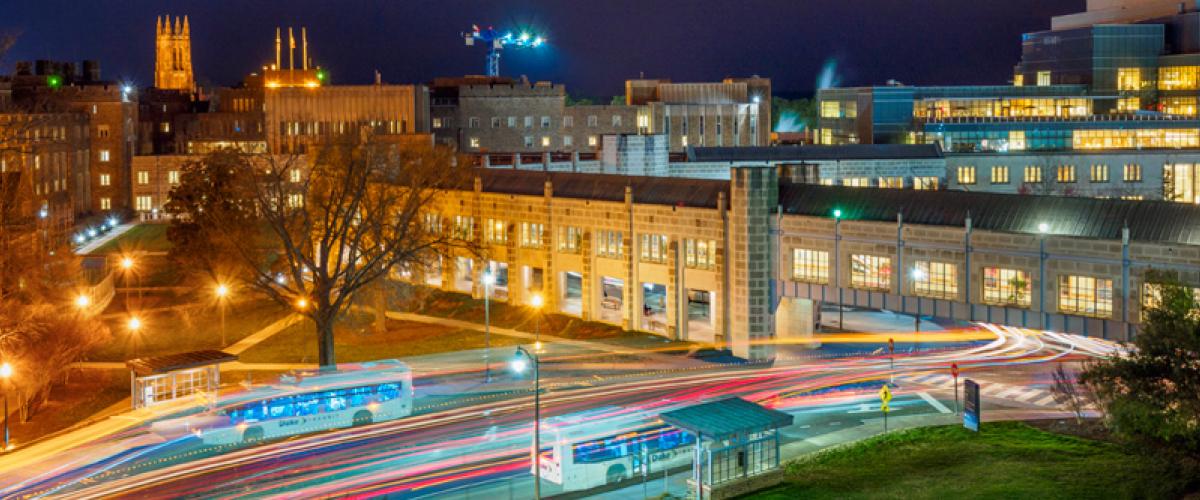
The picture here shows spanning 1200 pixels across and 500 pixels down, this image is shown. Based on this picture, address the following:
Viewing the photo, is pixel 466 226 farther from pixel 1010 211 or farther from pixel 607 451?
pixel 607 451

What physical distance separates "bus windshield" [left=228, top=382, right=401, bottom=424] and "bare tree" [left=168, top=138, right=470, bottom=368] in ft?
38.5

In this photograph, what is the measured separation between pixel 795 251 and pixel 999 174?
56494mm

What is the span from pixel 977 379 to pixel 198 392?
1387 inches

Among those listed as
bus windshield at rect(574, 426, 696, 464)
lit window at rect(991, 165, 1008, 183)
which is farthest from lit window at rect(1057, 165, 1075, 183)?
bus windshield at rect(574, 426, 696, 464)

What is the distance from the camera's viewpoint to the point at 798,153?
111938 millimetres

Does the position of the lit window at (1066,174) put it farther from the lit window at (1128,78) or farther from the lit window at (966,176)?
the lit window at (1128,78)

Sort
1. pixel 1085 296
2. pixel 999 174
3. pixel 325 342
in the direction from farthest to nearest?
pixel 999 174
pixel 325 342
pixel 1085 296

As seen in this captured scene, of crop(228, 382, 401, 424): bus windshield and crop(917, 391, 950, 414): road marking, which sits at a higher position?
crop(228, 382, 401, 424): bus windshield

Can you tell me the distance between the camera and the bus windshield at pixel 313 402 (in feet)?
177

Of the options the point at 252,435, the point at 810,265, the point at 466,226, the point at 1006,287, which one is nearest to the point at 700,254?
the point at 810,265

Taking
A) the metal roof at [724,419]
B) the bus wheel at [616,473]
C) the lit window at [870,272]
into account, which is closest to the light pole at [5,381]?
the bus wheel at [616,473]

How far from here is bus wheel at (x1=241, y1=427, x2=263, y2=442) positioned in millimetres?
53281

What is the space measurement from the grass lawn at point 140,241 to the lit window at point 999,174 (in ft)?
242

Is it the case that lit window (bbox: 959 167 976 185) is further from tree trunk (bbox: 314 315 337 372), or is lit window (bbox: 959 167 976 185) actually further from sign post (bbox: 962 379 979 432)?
sign post (bbox: 962 379 979 432)
